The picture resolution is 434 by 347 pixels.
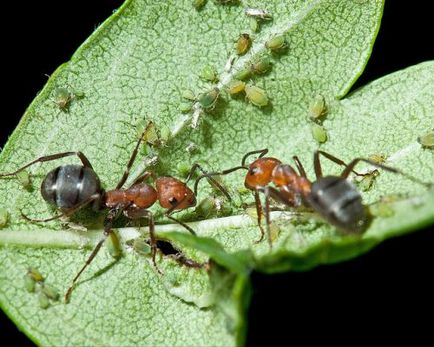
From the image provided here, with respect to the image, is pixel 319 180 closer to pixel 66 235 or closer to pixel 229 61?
pixel 229 61

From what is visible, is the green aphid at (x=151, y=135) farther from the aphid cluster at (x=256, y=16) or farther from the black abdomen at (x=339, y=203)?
the black abdomen at (x=339, y=203)

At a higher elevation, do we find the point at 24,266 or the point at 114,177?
the point at 114,177

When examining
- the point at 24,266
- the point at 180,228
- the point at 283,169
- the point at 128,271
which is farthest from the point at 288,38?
the point at 24,266

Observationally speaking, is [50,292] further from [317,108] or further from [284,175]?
[317,108]

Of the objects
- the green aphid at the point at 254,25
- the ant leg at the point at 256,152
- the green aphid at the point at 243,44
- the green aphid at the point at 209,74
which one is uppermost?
the green aphid at the point at 254,25

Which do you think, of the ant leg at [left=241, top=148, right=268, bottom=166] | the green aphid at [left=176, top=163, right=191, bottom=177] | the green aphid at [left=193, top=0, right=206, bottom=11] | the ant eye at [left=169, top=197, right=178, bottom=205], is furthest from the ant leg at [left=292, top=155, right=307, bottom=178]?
the green aphid at [left=193, top=0, right=206, bottom=11]

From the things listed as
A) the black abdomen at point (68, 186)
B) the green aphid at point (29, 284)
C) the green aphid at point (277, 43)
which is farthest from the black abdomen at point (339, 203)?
the green aphid at point (29, 284)

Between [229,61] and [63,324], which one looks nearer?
[63,324]
